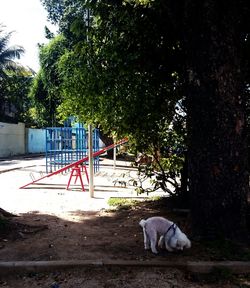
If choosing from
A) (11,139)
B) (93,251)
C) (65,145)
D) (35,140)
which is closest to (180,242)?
(93,251)

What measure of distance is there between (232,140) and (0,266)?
3.11 m

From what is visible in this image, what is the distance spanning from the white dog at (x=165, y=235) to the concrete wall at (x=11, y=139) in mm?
27365

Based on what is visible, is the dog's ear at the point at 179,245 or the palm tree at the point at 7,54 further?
the palm tree at the point at 7,54

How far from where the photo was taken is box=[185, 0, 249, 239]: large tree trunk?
17.5ft

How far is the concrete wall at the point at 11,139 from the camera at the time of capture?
103 feet

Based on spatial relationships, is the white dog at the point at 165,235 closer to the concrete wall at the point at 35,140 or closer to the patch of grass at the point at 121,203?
the patch of grass at the point at 121,203

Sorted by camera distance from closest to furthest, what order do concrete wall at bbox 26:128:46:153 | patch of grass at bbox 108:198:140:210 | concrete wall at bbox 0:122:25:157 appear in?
patch of grass at bbox 108:198:140:210, concrete wall at bbox 0:122:25:157, concrete wall at bbox 26:128:46:153

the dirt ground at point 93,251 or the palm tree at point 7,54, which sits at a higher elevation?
the palm tree at point 7,54

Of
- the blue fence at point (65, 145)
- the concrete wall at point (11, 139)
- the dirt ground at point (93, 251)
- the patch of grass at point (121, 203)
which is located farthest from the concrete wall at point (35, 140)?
the dirt ground at point (93, 251)

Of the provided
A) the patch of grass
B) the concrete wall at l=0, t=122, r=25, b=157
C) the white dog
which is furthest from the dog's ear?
the concrete wall at l=0, t=122, r=25, b=157

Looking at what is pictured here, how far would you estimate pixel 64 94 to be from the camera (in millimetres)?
7281

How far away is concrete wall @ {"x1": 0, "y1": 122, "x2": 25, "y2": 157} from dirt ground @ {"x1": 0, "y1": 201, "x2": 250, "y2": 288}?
25.1 meters

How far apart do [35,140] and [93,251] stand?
1381 inches

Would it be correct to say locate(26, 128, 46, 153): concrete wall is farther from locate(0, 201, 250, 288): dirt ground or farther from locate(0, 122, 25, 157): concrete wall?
locate(0, 201, 250, 288): dirt ground
